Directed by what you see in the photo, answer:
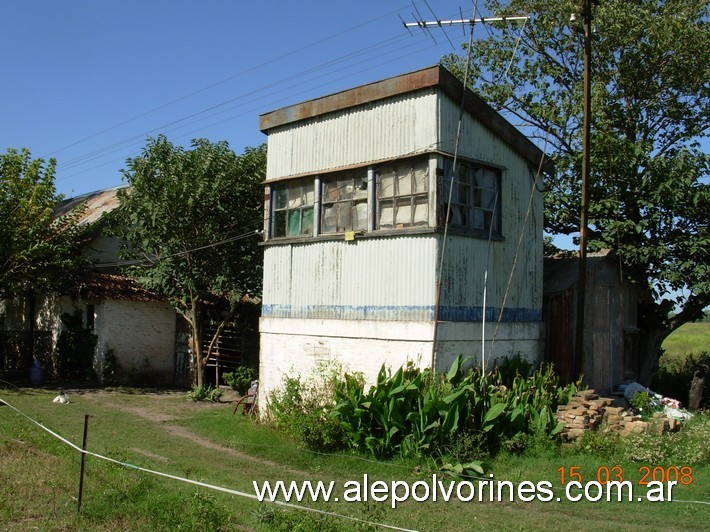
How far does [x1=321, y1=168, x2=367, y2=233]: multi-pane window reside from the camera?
13.2 metres

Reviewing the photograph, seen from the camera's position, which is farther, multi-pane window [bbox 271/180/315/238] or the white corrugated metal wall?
multi-pane window [bbox 271/180/315/238]

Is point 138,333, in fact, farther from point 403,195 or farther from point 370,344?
point 403,195

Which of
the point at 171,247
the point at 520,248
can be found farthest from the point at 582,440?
the point at 171,247

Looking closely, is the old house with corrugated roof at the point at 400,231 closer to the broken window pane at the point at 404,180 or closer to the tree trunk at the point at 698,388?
the broken window pane at the point at 404,180

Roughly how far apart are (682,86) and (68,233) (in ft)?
60.6

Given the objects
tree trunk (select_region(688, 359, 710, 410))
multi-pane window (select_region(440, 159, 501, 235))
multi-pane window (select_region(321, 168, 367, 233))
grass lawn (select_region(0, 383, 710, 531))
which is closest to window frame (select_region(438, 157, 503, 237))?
multi-pane window (select_region(440, 159, 501, 235))

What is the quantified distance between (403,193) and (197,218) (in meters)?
7.80

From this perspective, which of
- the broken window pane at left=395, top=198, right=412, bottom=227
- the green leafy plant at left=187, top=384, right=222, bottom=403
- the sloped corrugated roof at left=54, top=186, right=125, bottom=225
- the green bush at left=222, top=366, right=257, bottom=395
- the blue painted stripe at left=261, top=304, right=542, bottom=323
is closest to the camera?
the blue painted stripe at left=261, top=304, right=542, bottom=323

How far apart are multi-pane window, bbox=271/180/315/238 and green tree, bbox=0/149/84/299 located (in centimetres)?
816

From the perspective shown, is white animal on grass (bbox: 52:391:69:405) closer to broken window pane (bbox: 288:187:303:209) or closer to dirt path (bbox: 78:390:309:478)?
dirt path (bbox: 78:390:309:478)

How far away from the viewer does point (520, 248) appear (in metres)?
13.7

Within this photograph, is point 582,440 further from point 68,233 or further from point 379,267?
point 68,233

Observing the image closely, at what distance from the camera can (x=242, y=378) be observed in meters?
19.1

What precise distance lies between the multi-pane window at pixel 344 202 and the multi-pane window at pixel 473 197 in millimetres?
1733
